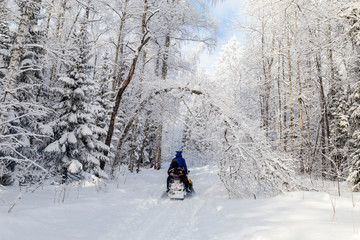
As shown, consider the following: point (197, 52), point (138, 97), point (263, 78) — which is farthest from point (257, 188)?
point (197, 52)

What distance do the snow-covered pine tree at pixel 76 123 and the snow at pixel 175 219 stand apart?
517 centimetres

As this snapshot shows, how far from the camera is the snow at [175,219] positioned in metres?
3.79

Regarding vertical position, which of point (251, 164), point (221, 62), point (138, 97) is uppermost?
point (221, 62)

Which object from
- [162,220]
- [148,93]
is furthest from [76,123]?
[162,220]

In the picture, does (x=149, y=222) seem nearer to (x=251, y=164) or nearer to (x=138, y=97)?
(x=251, y=164)

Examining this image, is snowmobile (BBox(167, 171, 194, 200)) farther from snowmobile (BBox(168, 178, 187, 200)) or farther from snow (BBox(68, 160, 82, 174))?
snow (BBox(68, 160, 82, 174))

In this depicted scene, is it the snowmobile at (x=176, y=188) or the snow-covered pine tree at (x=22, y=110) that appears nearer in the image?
the snow-covered pine tree at (x=22, y=110)

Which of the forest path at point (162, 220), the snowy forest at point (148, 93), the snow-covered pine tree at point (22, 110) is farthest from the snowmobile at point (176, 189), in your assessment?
the snow-covered pine tree at point (22, 110)

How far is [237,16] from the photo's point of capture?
796 inches

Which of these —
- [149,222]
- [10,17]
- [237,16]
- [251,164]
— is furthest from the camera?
[237,16]

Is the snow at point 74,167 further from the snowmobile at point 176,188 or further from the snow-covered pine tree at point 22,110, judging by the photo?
the snowmobile at point 176,188

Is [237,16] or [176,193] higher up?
[237,16]

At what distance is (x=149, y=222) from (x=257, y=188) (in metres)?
4.25

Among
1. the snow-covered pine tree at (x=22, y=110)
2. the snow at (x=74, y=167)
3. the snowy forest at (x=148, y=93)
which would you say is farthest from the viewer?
the snow at (x=74, y=167)
